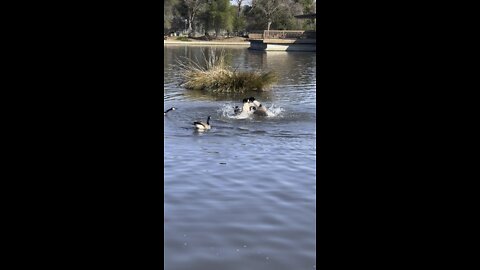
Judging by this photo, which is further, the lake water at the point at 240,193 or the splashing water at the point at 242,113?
the splashing water at the point at 242,113

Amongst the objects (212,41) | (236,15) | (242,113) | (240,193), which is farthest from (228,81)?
(236,15)

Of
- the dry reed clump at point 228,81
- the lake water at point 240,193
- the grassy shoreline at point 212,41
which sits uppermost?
the grassy shoreline at point 212,41

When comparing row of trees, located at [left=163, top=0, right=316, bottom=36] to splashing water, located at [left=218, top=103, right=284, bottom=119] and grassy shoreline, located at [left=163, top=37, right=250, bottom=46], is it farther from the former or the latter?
splashing water, located at [left=218, top=103, right=284, bottom=119]

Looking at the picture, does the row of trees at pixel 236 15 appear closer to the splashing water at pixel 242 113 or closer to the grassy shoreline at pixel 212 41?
the grassy shoreline at pixel 212 41

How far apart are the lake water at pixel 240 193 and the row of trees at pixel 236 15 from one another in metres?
39.2

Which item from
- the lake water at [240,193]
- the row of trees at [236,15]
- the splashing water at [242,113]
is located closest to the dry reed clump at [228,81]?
the splashing water at [242,113]

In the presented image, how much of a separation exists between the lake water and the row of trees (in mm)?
39160

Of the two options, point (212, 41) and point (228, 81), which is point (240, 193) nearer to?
point (228, 81)

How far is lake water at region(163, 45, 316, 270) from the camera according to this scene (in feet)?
12.5

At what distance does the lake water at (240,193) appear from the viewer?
380 cm

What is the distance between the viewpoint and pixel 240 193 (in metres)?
5.36

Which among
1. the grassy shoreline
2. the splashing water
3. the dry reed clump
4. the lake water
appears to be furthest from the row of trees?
the lake water
